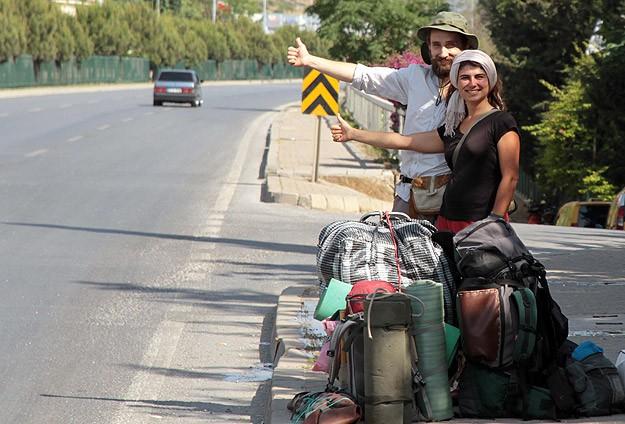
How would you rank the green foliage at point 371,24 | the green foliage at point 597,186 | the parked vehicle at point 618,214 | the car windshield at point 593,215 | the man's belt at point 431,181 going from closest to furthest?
the man's belt at point 431,181, the parked vehicle at point 618,214, the car windshield at point 593,215, the green foliage at point 597,186, the green foliage at point 371,24

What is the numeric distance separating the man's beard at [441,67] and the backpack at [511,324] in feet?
3.57

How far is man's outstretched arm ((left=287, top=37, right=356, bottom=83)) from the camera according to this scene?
6883 mm

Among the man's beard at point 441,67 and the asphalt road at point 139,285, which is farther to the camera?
the asphalt road at point 139,285

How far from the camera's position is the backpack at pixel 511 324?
5.76 m

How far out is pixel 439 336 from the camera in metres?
5.71

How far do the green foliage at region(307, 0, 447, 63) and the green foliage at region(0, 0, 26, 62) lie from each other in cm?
2802

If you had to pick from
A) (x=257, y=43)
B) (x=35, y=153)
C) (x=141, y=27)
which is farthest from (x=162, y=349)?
(x=257, y=43)

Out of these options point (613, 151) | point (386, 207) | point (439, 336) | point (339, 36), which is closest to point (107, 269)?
point (439, 336)

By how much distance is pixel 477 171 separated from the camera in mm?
6324

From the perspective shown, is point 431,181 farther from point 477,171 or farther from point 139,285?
point 139,285

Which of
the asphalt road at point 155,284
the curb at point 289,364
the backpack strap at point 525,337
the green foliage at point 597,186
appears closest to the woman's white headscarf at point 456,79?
the backpack strap at point 525,337

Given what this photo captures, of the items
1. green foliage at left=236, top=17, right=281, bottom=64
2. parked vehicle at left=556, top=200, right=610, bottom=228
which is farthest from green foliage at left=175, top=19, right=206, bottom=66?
parked vehicle at left=556, top=200, right=610, bottom=228

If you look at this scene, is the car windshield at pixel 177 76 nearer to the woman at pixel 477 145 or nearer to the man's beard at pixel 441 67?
the man's beard at pixel 441 67

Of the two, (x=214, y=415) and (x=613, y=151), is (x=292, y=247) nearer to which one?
(x=214, y=415)
